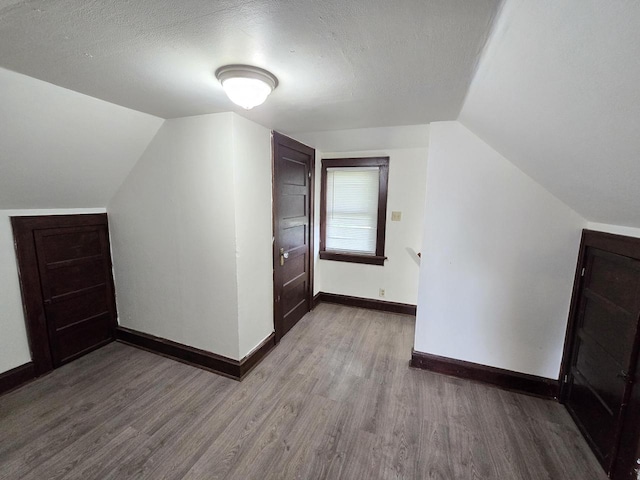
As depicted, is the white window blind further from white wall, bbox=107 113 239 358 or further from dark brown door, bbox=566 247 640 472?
dark brown door, bbox=566 247 640 472

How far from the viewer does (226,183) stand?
6.82ft

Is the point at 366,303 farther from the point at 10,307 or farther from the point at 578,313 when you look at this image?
the point at 10,307

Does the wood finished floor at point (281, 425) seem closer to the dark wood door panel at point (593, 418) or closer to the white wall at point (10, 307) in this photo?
the dark wood door panel at point (593, 418)

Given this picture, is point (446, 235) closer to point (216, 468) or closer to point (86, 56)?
point (216, 468)

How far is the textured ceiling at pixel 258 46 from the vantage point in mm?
892

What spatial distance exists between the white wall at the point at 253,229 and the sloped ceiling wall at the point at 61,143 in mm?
797

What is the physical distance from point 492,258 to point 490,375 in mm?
992

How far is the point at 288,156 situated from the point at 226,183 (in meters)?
0.92

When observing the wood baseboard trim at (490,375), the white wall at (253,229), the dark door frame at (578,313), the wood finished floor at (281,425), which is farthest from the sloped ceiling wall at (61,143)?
the dark door frame at (578,313)

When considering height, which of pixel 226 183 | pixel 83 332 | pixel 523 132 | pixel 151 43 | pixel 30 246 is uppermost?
pixel 151 43

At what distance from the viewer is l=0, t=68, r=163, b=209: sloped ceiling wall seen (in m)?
1.56

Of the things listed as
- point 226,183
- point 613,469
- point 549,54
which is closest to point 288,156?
point 226,183

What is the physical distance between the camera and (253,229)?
2340 mm

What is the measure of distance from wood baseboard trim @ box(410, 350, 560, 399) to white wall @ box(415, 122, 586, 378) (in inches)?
1.9
